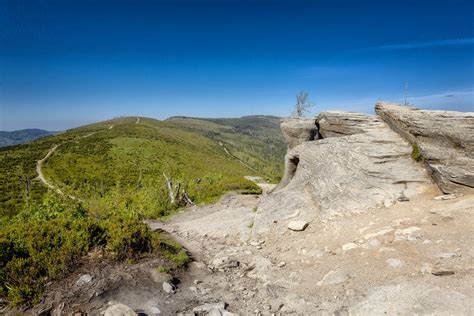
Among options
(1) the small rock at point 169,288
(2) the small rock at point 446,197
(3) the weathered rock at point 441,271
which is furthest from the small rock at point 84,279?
(2) the small rock at point 446,197

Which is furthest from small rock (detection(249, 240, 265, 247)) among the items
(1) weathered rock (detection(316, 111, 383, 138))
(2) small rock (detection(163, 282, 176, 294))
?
(1) weathered rock (detection(316, 111, 383, 138))

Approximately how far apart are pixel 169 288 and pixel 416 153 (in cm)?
1266

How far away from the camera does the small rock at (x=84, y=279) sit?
8.87 metres

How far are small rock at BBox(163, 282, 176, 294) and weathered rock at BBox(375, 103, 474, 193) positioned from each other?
37.6ft

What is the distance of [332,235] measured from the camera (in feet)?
37.3

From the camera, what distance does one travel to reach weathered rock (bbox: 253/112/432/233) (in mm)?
13039

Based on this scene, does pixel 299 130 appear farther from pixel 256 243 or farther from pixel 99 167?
pixel 99 167

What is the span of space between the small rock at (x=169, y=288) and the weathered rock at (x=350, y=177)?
19.2 ft

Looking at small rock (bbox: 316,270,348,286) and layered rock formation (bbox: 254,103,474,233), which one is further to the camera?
layered rock formation (bbox: 254,103,474,233)

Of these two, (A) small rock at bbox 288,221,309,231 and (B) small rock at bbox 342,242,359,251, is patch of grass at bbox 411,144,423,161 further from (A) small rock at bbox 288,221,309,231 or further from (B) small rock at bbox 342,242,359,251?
(B) small rock at bbox 342,242,359,251

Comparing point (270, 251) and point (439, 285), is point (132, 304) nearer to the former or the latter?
point (270, 251)

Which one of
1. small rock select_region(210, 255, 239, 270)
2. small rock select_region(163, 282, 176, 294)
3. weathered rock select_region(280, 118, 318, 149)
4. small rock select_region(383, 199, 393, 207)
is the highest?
weathered rock select_region(280, 118, 318, 149)

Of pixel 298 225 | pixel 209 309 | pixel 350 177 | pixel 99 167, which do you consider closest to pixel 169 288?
pixel 209 309

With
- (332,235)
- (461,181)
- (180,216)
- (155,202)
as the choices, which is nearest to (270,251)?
(332,235)
